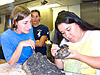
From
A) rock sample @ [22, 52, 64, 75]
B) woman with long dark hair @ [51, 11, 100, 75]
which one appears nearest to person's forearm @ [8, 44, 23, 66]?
rock sample @ [22, 52, 64, 75]

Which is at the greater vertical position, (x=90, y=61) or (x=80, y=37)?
(x=80, y=37)

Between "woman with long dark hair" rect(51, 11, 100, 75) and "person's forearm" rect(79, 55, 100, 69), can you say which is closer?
"person's forearm" rect(79, 55, 100, 69)

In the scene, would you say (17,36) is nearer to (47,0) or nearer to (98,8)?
(47,0)

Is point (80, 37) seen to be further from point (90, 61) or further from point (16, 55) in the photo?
point (16, 55)

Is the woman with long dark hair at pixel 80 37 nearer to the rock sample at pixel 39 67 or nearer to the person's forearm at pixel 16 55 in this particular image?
the rock sample at pixel 39 67

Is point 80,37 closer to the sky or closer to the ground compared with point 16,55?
closer to the sky

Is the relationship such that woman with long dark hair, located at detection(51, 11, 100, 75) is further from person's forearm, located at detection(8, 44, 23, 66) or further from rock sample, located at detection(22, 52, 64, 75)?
person's forearm, located at detection(8, 44, 23, 66)

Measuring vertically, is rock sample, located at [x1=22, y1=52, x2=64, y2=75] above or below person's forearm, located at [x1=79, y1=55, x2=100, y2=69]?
below

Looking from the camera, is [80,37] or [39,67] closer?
[39,67]

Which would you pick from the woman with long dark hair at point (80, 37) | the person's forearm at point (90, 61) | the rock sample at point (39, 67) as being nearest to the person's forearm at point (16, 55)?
the rock sample at point (39, 67)

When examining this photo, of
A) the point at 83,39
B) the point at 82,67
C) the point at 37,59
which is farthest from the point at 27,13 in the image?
the point at 82,67

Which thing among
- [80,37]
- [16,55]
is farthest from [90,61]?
[16,55]

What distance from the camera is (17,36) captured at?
41.4 inches

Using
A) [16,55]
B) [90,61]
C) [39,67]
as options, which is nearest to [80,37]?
[90,61]
